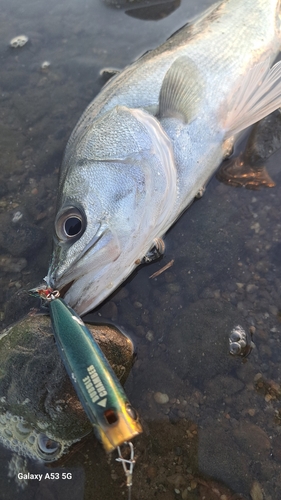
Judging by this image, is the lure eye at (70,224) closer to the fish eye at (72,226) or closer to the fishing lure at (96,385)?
the fish eye at (72,226)

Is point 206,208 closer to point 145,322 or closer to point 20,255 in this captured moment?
point 145,322

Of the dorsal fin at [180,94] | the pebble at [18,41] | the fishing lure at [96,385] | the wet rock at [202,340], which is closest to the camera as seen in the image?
the fishing lure at [96,385]

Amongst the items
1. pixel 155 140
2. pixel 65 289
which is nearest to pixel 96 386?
pixel 65 289

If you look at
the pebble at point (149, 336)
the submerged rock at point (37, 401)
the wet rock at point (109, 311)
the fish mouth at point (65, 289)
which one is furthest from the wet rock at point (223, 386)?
the fish mouth at point (65, 289)

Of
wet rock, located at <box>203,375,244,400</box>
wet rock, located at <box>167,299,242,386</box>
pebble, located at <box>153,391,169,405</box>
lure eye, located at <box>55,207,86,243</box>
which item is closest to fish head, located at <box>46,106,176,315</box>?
lure eye, located at <box>55,207,86,243</box>

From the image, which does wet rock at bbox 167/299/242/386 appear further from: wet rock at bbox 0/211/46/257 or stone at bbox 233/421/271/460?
wet rock at bbox 0/211/46/257

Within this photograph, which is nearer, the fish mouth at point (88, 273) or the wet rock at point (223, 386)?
the fish mouth at point (88, 273)
